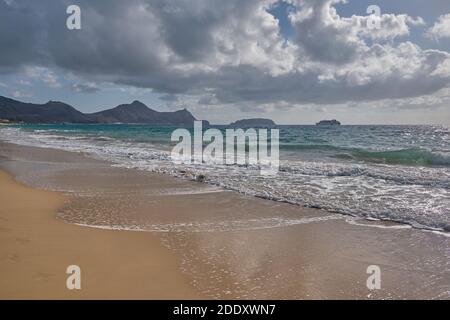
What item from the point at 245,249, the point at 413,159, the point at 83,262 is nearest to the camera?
the point at 83,262

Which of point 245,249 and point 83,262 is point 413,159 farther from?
point 83,262

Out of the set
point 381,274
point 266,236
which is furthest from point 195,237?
point 381,274

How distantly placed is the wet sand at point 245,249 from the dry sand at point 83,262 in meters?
0.03

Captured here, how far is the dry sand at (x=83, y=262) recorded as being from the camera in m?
4.17

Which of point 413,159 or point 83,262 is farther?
point 413,159

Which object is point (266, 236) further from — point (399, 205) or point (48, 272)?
point (399, 205)

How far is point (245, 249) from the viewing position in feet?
18.8

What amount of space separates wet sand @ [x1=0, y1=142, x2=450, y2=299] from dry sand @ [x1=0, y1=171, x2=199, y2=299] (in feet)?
0.09

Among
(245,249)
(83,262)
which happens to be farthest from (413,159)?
(83,262)

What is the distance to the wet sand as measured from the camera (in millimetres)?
4418

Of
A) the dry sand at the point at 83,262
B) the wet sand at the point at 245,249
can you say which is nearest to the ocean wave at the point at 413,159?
the wet sand at the point at 245,249

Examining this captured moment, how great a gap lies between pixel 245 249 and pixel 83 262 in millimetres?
2576

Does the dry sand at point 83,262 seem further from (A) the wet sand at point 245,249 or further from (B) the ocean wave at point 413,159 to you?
(B) the ocean wave at point 413,159
